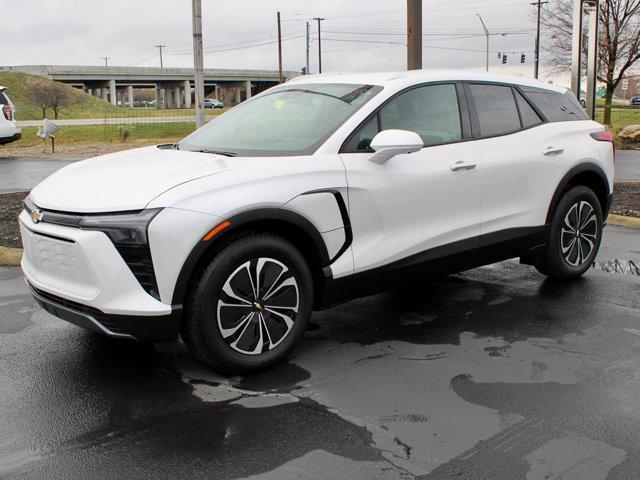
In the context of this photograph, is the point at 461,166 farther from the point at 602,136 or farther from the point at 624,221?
the point at 624,221

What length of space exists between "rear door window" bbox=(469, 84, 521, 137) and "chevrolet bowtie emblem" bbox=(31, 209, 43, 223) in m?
3.03

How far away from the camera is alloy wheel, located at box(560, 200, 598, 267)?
5.86m

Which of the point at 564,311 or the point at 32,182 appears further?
the point at 32,182

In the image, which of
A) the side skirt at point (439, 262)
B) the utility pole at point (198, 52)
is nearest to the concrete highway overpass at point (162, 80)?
the utility pole at point (198, 52)

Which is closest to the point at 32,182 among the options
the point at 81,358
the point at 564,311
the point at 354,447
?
the point at 81,358

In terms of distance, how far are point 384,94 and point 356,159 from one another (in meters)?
0.57

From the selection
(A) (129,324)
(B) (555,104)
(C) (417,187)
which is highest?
(B) (555,104)

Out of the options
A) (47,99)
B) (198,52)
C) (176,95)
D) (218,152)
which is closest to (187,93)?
(176,95)

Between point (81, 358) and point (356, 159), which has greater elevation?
point (356, 159)

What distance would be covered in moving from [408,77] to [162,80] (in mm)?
118538

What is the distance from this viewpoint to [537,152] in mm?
5445

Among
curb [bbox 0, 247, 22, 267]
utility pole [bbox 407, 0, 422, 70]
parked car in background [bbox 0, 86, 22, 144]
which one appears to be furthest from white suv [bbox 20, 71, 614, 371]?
parked car in background [bbox 0, 86, 22, 144]

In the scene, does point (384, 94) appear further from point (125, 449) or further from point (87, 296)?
point (125, 449)

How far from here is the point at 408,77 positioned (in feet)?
16.1
